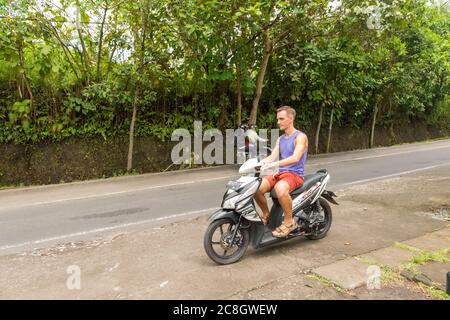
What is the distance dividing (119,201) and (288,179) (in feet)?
15.6

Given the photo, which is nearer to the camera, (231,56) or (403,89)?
(231,56)

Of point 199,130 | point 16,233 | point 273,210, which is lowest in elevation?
point 16,233

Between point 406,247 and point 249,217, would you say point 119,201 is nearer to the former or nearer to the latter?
point 249,217

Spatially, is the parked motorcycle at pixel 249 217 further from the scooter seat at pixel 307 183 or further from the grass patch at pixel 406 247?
the grass patch at pixel 406 247

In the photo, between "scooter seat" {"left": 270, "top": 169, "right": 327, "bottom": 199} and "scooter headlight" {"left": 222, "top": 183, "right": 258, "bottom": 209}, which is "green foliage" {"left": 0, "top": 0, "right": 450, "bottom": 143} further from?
"scooter headlight" {"left": 222, "top": 183, "right": 258, "bottom": 209}

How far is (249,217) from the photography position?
15.4 ft

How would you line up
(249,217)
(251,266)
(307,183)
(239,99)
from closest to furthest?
1. (251,266)
2. (249,217)
3. (307,183)
4. (239,99)

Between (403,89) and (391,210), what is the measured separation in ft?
50.9

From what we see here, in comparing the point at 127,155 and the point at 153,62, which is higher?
the point at 153,62

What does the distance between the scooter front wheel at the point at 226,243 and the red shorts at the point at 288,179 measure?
0.71 metres

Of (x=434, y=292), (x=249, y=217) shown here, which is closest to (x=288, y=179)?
(x=249, y=217)

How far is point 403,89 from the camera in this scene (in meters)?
20.3
